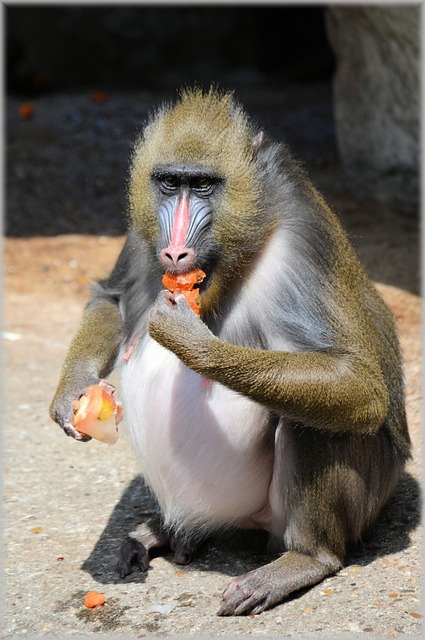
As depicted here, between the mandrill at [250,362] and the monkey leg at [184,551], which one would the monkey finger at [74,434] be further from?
the monkey leg at [184,551]

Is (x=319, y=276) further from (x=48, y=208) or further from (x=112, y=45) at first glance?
(x=112, y=45)

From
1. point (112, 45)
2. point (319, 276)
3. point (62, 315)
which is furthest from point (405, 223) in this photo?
point (112, 45)

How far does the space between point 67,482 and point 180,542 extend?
3.50ft

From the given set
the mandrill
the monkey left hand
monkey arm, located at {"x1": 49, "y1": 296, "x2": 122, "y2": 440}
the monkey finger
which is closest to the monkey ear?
the mandrill

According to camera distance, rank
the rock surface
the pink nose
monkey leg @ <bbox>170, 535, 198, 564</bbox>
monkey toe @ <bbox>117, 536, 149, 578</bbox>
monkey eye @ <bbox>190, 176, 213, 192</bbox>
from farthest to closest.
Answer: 1. the rock surface
2. monkey leg @ <bbox>170, 535, 198, 564</bbox>
3. monkey toe @ <bbox>117, 536, 149, 578</bbox>
4. monkey eye @ <bbox>190, 176, 213, 192</bbox>
5. the pink nose

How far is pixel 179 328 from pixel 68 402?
2.50 ft

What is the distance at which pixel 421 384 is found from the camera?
240 inches

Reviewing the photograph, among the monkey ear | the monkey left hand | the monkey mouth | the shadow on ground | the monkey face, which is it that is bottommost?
the shadow on ground

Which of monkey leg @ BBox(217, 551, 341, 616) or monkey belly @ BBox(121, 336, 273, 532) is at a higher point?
monkey belly @ BBox(121, 336, 273, 532)

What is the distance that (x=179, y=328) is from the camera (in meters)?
3.70

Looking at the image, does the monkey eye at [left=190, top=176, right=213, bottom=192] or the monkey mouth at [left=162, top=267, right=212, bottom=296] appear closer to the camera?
the monkey mouth at [left=162, top=267, right=212, bottom=296]

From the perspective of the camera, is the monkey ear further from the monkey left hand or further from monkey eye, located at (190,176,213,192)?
the monkey left hand

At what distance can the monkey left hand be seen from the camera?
368 centimetres

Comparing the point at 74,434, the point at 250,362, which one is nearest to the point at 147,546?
the point at 74,434
